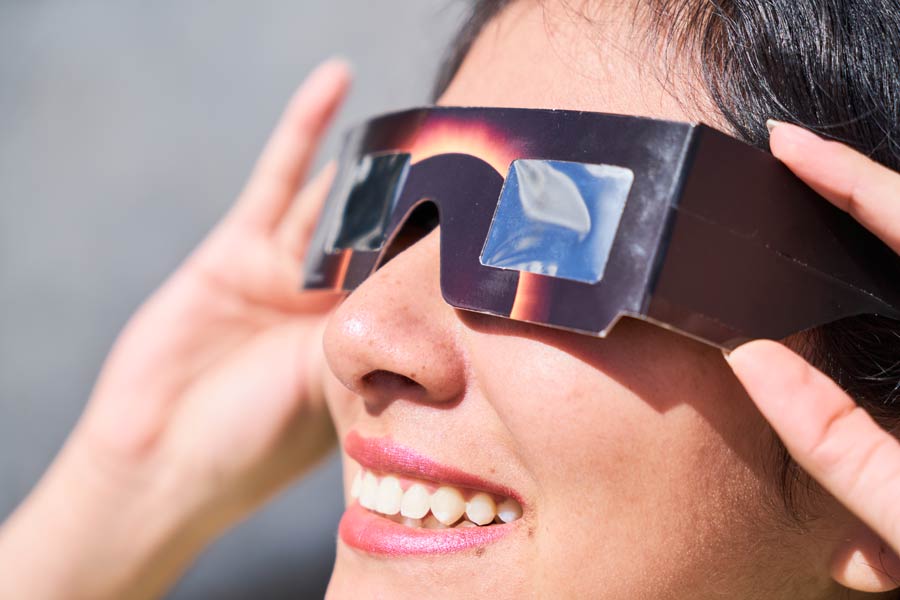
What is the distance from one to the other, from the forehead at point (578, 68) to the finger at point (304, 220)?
61cm

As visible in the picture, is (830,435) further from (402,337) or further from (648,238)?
(402,337)

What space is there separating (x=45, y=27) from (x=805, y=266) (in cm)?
203

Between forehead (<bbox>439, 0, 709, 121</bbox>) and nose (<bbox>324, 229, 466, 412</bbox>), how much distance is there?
0.64 ft

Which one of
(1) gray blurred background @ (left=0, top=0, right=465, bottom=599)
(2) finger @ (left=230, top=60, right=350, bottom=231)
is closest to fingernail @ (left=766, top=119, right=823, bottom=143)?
(2) finger @ (left=230, top=60, right=350, bottom=231)

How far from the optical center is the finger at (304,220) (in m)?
1.71

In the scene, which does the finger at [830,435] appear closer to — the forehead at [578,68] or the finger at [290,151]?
the forehead at [578,68]

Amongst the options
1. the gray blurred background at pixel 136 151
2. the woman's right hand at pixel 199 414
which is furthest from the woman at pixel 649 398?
the gray blurred background at pixel 136 151

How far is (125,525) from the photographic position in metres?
1.58

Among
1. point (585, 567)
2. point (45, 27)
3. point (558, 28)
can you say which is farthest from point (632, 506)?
point (45, 27)

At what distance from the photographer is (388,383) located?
3.42 ft

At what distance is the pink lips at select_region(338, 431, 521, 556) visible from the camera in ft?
3.27

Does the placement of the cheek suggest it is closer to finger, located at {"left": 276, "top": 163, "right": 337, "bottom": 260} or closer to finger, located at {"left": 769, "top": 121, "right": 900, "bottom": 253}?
finger, located at {"left": 769, "top": 121, "right": 900, "bottom": 253}

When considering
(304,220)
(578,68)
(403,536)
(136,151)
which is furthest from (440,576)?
(136,151)

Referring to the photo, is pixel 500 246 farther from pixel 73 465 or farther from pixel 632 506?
pixel 73 465
